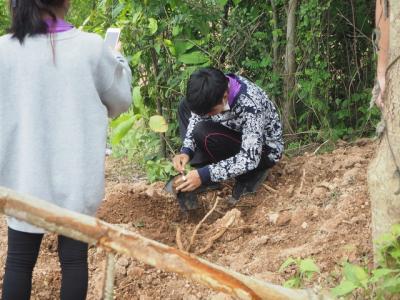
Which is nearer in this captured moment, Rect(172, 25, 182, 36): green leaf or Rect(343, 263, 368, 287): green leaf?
Rect(343, 263, 368, 287): green leaf

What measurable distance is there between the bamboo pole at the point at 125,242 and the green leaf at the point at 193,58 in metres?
2.70

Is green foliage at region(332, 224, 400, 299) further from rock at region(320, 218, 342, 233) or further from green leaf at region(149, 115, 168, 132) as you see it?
green leaf at region(149, 115, 168, 132)

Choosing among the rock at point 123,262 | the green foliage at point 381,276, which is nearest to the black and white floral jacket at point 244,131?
the rock at point 123,262

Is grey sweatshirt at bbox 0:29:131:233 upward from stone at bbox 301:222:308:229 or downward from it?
upward

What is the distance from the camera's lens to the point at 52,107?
185 cm

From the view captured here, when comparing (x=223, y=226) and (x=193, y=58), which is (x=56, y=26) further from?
(x=193, y=58)

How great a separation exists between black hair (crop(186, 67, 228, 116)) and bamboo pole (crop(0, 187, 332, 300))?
1.70m

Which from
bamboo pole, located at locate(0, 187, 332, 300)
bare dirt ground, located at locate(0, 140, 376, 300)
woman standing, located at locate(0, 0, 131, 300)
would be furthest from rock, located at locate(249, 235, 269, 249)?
bamboo pole, located at locate(0, 187, 332, 300)

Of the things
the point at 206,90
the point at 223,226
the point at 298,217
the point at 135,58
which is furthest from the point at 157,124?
the point at 298,217


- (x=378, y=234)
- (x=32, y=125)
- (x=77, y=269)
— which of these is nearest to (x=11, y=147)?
(x=32, y=125)

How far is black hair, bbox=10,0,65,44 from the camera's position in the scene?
181cm

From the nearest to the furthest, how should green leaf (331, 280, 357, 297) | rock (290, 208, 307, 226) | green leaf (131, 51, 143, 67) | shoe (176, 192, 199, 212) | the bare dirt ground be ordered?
green leaf (331, 280, 357, 297), the bare dirt ground, rock (290, 208, 307, 226), shoe (176, 192, 199, 212), green leaf (131, 51, 143, 67)

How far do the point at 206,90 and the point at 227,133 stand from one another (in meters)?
0.45

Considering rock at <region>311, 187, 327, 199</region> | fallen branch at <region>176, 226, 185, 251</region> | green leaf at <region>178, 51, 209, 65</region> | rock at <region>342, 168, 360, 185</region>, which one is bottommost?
fallen branch at <region>176, 226, 185, 251</region>
